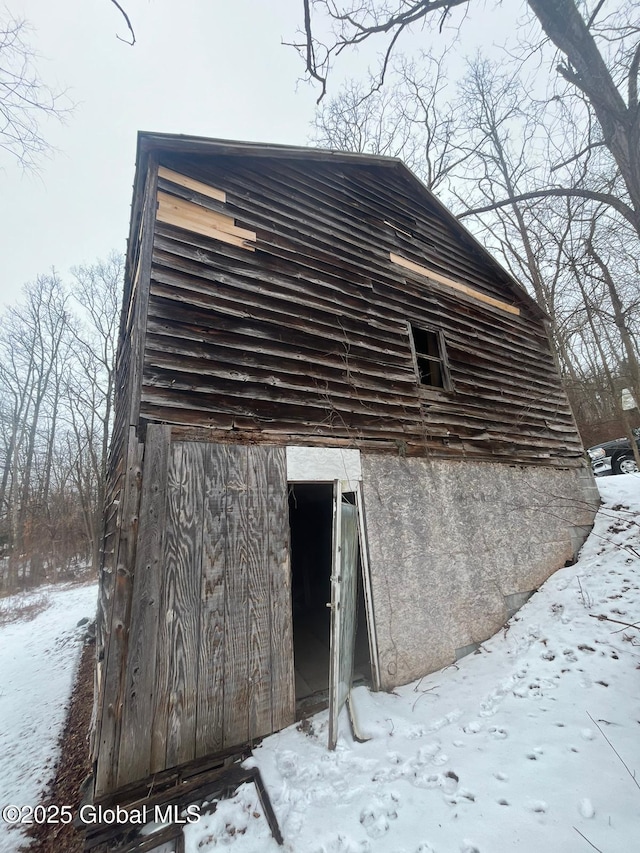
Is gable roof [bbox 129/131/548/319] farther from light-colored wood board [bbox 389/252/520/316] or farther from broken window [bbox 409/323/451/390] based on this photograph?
broken window [bbox 409/323/451/390]

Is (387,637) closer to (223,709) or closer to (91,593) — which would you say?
(223,709)

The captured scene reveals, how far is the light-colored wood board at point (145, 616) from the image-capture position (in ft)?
8.20

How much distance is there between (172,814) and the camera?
2383 mm

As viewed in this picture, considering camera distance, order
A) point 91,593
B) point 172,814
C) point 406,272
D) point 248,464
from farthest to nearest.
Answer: point 91,593 < point 406,272 < point 248,464 < point 172,814

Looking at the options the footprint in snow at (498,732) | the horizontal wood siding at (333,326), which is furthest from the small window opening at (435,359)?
the footprint in snow at (498,732)

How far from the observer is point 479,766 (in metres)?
2.72

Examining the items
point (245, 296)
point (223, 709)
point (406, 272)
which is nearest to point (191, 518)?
point (223, 709)

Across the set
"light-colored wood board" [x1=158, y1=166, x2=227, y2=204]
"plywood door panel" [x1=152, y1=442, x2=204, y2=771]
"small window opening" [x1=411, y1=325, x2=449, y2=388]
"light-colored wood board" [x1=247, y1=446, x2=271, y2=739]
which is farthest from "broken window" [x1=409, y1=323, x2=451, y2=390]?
"plywood door panel" [x1=152, y1=442, x2=204, y2=771]

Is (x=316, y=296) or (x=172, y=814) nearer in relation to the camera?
(x=172, y=814)

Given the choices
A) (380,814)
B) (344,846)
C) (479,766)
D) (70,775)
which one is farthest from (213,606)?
(70,775)

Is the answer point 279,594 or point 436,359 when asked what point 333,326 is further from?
point 279,594

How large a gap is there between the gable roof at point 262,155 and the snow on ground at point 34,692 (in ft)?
21.6

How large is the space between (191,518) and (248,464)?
2.36 ft

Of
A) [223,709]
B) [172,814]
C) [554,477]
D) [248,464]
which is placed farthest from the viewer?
[554,477]
